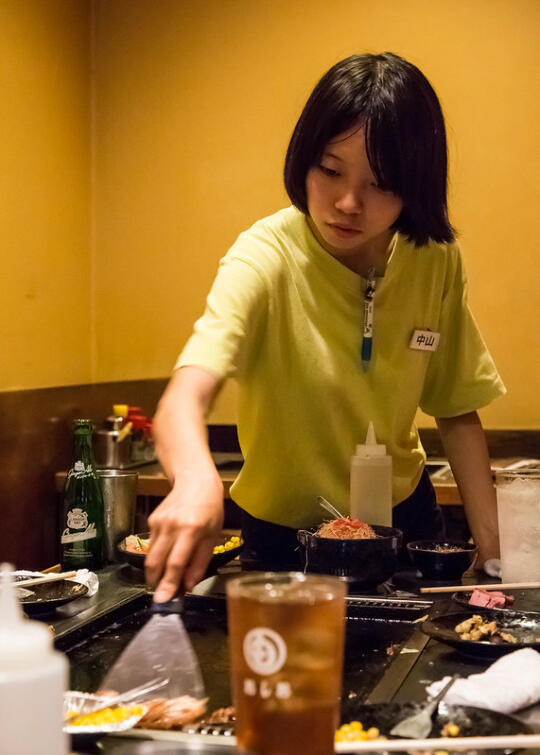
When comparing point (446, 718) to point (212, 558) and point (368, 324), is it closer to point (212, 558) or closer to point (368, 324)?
point (212, 558)

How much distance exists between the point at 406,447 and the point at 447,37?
2156 millimetres

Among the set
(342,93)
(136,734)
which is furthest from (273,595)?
(342,93)

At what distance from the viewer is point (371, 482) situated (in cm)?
175

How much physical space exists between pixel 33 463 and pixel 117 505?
134cm

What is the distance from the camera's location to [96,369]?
3852 millimetres

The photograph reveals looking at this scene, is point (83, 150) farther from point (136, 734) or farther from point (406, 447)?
point (136, 734)

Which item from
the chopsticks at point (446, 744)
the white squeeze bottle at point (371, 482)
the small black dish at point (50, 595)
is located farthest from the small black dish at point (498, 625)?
the small black dish at point (50, 595)

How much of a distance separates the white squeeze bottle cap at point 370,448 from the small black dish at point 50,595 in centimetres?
56

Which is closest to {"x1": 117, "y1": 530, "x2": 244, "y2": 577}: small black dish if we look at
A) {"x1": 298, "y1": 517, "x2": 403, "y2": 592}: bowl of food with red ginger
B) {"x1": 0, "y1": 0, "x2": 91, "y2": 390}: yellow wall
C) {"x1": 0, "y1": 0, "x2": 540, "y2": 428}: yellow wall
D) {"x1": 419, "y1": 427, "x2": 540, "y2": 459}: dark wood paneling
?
{"x1": 298, "y1": 517, "x2": 403, "y2": 592}: bowl of food with red ginger

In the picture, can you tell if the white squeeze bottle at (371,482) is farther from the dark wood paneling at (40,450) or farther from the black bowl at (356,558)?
the dark wood paneling at (40,450)

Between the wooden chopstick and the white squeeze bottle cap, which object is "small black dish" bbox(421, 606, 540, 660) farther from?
the wooden chopstick

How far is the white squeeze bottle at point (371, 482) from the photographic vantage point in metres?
1.74

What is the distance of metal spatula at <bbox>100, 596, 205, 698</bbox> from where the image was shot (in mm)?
1091

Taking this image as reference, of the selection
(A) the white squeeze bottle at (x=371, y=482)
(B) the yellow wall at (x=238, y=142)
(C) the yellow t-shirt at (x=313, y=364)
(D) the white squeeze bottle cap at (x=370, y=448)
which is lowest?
(A) the white squeeze bottle at (x=371, y=482)
